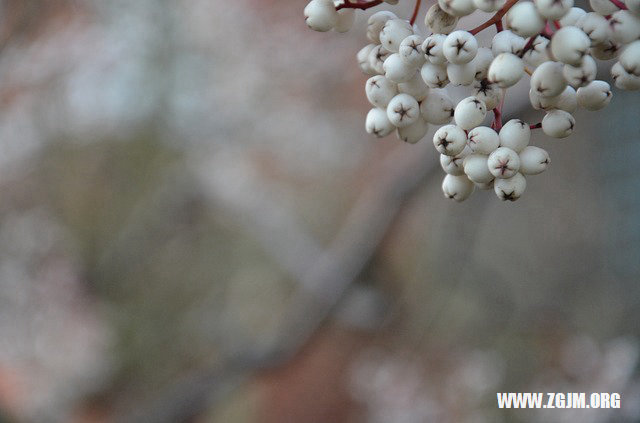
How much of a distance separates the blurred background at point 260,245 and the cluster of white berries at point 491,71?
0.71 m

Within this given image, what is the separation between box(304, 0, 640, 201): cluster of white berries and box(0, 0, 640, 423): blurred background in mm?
707

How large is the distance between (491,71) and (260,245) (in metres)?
1.88

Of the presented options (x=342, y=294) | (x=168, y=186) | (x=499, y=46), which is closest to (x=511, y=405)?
(x=342, y=294)

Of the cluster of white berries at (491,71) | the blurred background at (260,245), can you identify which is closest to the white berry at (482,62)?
the cluster of white berries at (491,71)

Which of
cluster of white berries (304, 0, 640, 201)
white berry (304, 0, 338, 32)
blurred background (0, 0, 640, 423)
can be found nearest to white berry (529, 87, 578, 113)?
cluster of white berries (304, 0, 640, 201)

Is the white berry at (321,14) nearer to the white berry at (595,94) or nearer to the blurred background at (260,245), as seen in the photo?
the white berry at (595,94)

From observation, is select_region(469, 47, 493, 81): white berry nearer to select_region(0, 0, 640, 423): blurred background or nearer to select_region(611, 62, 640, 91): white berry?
select_region(611, 62, 640, 91): white berry

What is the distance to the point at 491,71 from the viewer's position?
0.31 meters

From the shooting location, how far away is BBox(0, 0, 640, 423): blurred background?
1341 mm

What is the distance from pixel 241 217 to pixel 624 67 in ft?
5.54

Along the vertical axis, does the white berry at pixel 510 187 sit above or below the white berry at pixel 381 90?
below

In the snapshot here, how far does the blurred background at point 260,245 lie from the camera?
134 cm

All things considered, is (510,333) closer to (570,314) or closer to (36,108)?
(570,314)

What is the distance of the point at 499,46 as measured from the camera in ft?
1.05
